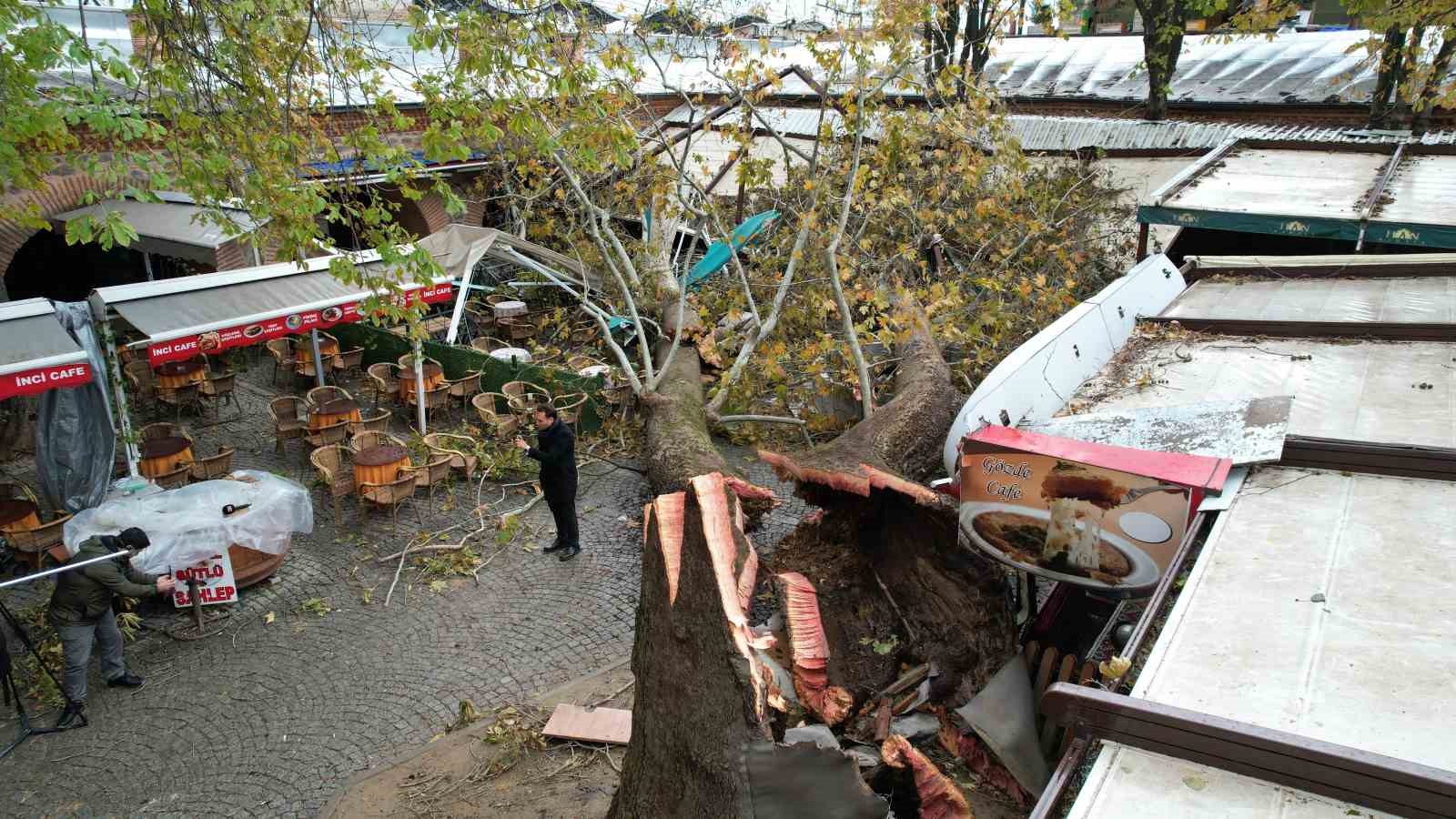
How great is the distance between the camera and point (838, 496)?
22.6ft

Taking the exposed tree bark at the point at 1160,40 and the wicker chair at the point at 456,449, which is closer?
the wicker chair at the point at 456,449

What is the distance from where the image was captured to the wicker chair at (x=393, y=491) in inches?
366

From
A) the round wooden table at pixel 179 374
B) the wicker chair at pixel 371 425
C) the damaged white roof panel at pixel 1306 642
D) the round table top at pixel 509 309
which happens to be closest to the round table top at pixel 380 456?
the wicker chair at pixel 371 425

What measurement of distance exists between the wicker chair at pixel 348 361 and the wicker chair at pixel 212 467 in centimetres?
380

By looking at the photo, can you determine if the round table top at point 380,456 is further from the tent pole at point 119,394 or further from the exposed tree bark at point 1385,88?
the exposed tree bark at point 1385,88

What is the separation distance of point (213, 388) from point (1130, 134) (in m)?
15.6

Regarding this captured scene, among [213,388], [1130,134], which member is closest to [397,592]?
[213,388]

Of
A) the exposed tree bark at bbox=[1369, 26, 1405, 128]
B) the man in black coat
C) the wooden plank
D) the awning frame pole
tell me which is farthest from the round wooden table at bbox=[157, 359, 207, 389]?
the exposed tree bark at bbox=[1369, 26, 1405, 128]

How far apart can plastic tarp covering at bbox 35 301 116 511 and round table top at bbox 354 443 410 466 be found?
2.30 metres

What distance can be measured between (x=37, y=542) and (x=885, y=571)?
7.49 m

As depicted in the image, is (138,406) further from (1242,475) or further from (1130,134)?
(1130,134)

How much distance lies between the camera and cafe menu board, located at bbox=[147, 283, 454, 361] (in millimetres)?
9188

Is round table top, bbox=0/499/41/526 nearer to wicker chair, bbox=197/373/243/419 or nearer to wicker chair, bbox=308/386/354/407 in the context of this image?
wicker chair, bbox=308/386/354/407

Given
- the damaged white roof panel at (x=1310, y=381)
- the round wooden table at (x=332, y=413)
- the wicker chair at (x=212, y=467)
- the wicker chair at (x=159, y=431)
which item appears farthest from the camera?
the round wooden table at (x=332, y=413)
